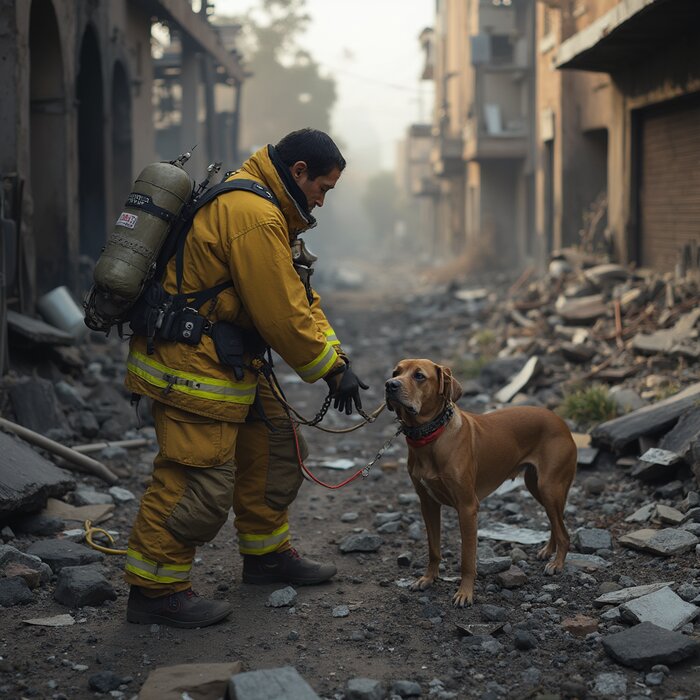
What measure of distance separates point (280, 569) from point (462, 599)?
0.92 m

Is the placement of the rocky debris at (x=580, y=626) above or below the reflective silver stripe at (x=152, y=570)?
below

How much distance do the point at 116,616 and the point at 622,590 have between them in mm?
2242

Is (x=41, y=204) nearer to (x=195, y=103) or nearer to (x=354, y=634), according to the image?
(x=354, y=634)

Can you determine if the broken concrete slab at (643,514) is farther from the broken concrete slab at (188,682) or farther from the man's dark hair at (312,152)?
the broken concrete slab at (188,682)

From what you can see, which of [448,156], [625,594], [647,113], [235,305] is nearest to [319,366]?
[235,305]

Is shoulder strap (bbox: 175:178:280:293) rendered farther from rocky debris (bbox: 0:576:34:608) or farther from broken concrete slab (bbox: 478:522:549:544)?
broken concrete slab (bbox: 478:522:549:544)

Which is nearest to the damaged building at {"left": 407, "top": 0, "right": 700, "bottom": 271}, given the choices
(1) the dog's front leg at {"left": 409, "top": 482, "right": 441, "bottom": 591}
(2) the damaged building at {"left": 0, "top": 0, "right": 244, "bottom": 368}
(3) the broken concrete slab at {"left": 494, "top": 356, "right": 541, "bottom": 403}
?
(3) the broken concrete slab at {"left": 494, "top": 356, "right": 541, "bottom": 403}

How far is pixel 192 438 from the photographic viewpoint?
404 cm

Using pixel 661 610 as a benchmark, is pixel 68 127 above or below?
above

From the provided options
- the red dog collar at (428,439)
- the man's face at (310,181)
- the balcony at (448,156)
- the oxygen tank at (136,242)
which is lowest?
the red dog collar at (428,439)

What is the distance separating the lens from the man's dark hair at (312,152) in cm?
418

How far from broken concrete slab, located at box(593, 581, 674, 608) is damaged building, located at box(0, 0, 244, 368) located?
473 centimetres

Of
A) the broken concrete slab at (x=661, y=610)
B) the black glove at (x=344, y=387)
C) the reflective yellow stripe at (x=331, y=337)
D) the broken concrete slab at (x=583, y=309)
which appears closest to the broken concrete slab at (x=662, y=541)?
the broken concrete slab at (x=661, y=610)

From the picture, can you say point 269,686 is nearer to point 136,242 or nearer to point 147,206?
point 136,242
